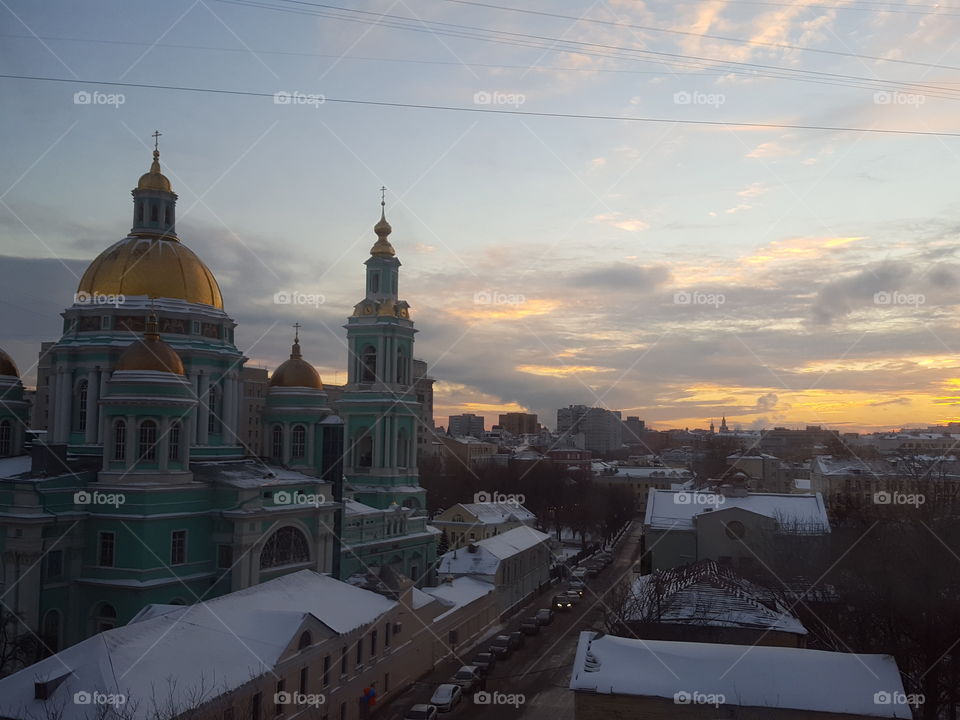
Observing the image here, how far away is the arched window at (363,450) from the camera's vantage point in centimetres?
4169

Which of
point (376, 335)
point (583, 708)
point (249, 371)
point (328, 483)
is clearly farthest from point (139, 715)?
point (249, 371)

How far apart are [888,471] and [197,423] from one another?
57.0m

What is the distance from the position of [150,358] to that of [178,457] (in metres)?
3.52

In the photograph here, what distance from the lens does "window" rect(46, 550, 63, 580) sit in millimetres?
25688

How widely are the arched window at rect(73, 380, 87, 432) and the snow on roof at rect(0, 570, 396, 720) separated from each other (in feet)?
41.0

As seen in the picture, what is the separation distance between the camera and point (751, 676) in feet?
55.9

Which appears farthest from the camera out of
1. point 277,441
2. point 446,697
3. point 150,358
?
point 277,441

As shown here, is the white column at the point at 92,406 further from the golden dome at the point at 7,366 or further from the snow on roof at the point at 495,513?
the snow on roof at the point at 495,513

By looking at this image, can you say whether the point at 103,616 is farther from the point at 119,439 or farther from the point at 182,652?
the point at 182,652

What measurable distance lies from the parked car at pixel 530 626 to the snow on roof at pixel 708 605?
23.6 ft

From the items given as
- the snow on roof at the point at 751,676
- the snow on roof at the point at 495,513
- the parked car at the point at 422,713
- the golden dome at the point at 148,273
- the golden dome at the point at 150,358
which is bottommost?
the parked car at the point at 422,713

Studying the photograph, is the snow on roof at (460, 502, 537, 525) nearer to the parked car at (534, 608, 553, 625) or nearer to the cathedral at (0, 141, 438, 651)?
the cathedral at (0, 141, 438, 651)

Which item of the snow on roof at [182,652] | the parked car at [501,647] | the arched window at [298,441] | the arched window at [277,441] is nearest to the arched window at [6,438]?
the arched window at [277,441]

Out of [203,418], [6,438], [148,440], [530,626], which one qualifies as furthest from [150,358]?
[530,626]
